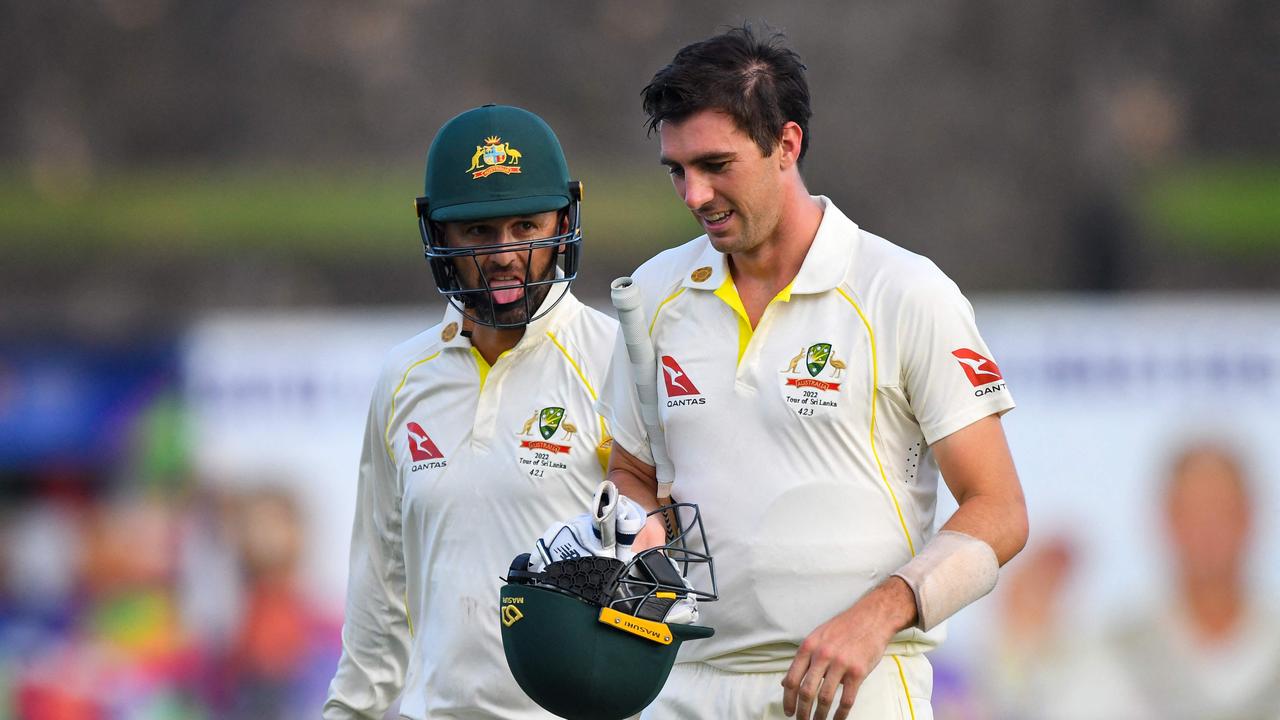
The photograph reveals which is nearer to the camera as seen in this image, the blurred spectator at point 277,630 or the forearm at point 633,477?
the forearm at point 633,477

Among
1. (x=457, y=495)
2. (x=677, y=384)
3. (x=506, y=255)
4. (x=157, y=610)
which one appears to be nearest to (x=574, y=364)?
(x=506, y=255)

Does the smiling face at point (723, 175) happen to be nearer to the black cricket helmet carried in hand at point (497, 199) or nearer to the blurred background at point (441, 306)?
the black cricket helmet carried in hand at point (497, 199)

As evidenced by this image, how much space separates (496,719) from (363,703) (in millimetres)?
536

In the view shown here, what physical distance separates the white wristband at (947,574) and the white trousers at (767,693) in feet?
0.87

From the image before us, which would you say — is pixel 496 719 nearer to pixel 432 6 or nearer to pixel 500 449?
pixel 500 449

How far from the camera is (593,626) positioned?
3.07 meters

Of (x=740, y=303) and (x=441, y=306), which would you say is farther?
(x=441, y=306)

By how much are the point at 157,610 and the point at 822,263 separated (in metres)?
5.70

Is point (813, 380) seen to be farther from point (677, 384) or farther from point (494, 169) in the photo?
point (494, 169)

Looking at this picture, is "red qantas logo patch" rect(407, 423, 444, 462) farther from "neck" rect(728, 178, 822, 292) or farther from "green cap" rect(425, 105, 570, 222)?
"neck" rect(728, 178, 822, 292)

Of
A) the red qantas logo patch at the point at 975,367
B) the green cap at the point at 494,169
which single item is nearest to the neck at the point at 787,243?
the red qantas logo patch at the point at 975,367

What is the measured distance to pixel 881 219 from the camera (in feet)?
42.5

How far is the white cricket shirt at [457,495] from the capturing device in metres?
3.98

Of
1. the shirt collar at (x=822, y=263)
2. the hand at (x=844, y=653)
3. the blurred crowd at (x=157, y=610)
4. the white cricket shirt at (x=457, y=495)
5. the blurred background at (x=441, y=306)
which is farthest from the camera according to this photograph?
the blurred crowd at (x=157, y=610)
